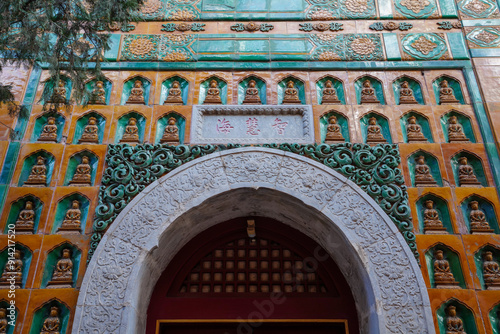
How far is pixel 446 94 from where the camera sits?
240 inches

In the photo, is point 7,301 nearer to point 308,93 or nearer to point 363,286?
point 363,286

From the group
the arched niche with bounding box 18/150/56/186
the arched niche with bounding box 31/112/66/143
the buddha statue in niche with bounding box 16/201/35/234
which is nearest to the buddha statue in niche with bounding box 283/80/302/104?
the arched niche with bounding box 31/112/66/143

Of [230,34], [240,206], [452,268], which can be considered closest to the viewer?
[452,268]

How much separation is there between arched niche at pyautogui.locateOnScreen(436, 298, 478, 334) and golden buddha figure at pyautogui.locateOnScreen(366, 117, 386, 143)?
81.5 inches

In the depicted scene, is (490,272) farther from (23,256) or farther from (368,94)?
(23,256)

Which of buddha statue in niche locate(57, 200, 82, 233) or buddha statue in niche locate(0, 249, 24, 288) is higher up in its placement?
buddha statue in niche locate(57, 200, 82, 233)

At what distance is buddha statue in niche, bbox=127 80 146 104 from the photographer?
6082 mm

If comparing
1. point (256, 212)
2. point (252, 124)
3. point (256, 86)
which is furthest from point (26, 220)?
point (256, 86)

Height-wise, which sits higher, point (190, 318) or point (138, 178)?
point (138, 178)

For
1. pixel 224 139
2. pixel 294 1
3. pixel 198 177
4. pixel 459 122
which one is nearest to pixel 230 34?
pixel 294 1

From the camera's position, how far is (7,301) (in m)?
4.81

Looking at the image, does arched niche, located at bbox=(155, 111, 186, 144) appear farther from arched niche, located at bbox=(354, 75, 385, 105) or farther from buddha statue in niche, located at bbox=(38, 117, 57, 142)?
arched niche, located at bbox=(354, 75, 385, 105)

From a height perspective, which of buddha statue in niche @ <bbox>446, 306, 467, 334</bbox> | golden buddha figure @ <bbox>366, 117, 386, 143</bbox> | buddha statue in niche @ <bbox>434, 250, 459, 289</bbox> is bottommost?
buddha statue in niche @ <bbox>446, 306, 467, 334</bbox>

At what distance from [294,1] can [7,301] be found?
562 cm
